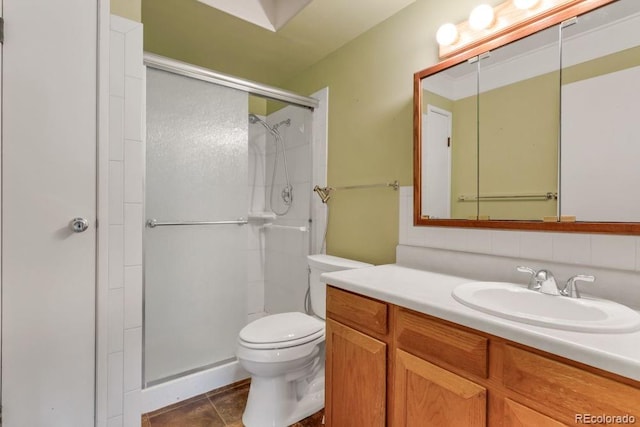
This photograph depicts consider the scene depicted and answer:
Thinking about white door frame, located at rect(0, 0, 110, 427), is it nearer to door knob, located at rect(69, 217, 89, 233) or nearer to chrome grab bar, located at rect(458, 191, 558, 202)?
door knob, located at rect(69, 217, 89, 233)

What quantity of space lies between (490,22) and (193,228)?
182 centimetres

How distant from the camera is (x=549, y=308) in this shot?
1.00m

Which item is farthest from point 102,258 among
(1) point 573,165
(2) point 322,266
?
(1) point 573,165

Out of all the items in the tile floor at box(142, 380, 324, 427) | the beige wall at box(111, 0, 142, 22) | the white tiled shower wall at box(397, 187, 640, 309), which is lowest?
the tile floor at box(142, 380, 324, 427)

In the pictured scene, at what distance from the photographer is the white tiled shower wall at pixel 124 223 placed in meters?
1.33

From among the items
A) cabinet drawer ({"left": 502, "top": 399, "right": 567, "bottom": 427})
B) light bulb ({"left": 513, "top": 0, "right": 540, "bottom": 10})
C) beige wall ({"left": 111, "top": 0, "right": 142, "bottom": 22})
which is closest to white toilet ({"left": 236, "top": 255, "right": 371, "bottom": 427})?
cabinet drawer ({"left": 502, "top": 399, "right": 567, "bottom": 427})

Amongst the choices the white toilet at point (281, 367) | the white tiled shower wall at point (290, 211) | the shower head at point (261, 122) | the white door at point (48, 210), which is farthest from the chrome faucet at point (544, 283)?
the shower head at point (261, 122)

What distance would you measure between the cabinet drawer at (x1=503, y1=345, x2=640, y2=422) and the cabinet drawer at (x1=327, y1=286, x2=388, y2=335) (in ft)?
1.34

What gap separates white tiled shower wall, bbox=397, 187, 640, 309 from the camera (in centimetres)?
96

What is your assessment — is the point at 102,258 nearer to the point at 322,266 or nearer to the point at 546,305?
the point at 322,266

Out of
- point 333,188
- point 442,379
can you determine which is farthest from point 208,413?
point 333,188

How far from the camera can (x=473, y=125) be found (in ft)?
4.44

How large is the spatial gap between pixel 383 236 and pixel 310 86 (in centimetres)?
128

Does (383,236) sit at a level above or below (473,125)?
below
